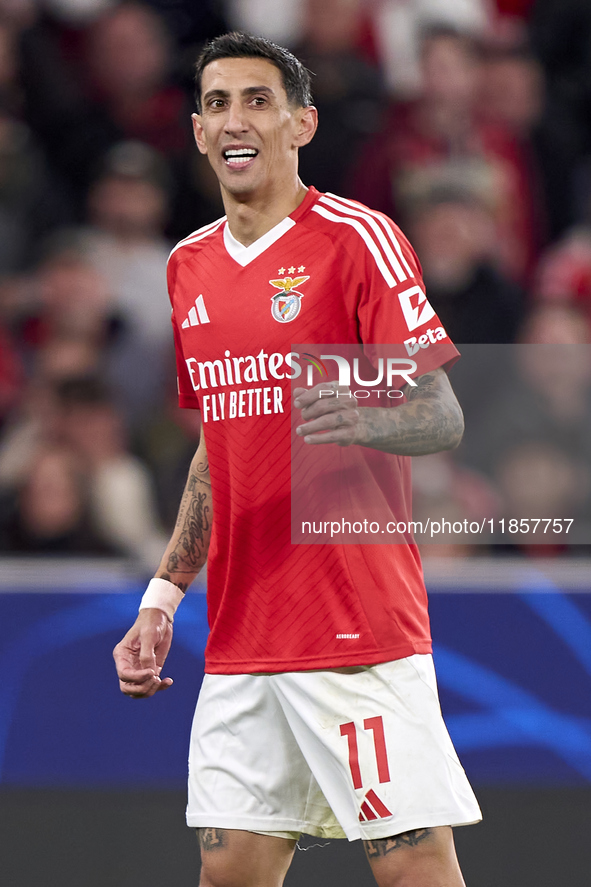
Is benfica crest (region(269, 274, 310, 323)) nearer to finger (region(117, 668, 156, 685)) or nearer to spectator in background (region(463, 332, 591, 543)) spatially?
finger (region(117, 668, 156, 685))

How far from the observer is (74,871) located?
3557 mm

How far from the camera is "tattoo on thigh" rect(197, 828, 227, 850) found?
2.35 metres

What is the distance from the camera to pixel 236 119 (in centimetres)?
233

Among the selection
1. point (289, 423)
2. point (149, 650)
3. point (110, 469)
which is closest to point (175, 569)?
point (149, 650)

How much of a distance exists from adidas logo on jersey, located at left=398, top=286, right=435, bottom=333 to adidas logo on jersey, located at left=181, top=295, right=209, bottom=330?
1.44 feet

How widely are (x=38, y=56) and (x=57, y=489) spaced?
8.37ft

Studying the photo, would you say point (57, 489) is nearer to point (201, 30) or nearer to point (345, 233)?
point (345, 233)

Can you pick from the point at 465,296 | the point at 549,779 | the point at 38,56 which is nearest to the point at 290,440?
the point at 549,779

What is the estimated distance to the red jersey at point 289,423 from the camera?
2260 mm

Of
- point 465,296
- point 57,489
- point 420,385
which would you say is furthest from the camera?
point 465,296

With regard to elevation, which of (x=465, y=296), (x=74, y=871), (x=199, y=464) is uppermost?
(x=465, y=296)

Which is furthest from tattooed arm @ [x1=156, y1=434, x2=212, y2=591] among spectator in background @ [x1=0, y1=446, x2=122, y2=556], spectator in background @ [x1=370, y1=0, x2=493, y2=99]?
spectator in background @ [x1=370, y1=0, x2=493, y2=99]

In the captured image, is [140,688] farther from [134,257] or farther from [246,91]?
[134,257]

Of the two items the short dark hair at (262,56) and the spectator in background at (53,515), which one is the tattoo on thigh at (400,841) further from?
the spectator in background at (53,515)
